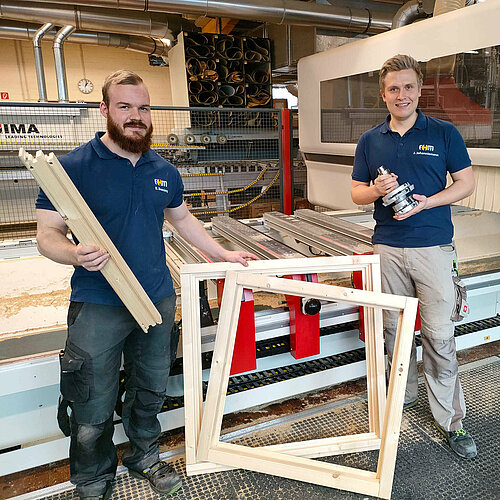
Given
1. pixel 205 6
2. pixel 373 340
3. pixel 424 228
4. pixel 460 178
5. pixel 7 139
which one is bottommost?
pixel 373 340

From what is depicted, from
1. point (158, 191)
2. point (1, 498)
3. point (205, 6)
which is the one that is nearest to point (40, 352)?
point (1, 498)

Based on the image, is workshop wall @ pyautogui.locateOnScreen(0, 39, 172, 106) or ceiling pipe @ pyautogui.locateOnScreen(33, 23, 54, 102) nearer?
ceiling pipe @ pyautogui.locateOnScreen(33, 23, 54, 102)

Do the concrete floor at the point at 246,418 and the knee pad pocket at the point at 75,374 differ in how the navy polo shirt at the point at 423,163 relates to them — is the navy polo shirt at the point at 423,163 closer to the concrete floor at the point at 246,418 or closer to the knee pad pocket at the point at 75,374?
the concrete floor at the point at 246,418

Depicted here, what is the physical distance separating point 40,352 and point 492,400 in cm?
188

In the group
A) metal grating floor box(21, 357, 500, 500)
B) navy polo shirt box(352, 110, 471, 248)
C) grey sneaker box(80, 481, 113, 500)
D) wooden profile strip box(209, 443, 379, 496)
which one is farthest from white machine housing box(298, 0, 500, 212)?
grey sneaker box(80, 481, 113, 500)

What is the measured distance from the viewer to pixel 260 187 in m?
5.16

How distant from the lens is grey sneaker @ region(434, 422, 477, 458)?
1.55 m

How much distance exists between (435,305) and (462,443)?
0.52 meters

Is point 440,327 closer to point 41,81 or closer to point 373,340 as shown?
point 373,340

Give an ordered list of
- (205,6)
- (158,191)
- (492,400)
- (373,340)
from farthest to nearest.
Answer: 1. (205,6)
2. (492,400)
3. (373,340)
4. (158,191)

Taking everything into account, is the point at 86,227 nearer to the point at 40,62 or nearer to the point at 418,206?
the point at 418,206

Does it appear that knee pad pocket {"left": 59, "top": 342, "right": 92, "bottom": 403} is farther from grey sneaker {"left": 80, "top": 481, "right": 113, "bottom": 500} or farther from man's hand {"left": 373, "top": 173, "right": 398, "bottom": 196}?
man's hand {"left": 373, "top": 173, "right": 398, "bottom": 196}

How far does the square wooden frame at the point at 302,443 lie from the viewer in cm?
140

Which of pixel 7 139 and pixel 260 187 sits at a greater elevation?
pixel 7 139
